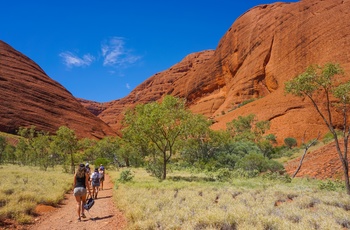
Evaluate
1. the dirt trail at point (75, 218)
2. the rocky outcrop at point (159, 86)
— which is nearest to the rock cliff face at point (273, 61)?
the rocky outcrop at point (159, 86)

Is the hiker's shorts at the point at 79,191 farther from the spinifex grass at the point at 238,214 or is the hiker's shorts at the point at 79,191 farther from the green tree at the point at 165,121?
the green tree at the point at 165,121

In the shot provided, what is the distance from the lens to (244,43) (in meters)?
86.7

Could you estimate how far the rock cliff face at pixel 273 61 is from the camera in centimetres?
5269

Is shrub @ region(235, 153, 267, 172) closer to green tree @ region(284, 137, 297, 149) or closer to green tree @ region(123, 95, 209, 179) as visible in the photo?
green tree @ region(123, 95, 209, 179)

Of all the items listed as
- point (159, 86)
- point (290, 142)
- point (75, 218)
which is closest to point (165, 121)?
point (75, 218)

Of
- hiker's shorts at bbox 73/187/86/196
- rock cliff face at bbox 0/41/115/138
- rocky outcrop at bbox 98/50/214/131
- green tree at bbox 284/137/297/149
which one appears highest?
rocky outcrop at bbox 98/50/214/131

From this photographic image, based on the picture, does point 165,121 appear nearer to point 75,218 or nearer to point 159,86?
point 75,218

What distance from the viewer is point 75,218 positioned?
32.5 feet

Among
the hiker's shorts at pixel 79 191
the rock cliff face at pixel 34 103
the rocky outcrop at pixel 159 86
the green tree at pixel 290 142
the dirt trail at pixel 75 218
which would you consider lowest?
the dirt trail at pixel 75 218

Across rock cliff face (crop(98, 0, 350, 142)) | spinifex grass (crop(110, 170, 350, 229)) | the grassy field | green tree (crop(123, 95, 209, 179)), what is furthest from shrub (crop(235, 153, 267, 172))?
rock cliff face (crop(98, 0, 350, 142))

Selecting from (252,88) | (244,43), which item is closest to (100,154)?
(252,88)

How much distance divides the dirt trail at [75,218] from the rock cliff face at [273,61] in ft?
142

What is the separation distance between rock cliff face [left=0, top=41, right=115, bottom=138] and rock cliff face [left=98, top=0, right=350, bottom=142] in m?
45.0

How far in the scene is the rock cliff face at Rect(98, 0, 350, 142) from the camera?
52.7m
